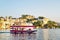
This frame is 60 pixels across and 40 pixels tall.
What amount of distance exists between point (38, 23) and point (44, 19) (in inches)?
202

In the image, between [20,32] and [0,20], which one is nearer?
[20,32]

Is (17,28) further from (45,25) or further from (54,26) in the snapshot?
(54,26)

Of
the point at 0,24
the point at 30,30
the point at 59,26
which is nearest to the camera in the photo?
the point at 30,30

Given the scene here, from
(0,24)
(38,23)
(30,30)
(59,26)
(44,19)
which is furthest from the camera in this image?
(59,26)

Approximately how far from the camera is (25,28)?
98.1 ft

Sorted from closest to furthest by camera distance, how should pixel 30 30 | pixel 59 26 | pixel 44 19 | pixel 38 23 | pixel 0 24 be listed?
pixel 30 30, pixel 0 24, pixel 38 23, pixel 44 19, pixel 59 26

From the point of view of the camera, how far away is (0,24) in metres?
51.5

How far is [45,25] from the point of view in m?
62.6

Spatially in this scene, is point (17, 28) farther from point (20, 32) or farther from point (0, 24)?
point (0, 24)

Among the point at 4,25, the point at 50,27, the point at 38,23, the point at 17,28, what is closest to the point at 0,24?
the point at 4,25

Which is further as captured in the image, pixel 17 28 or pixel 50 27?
pixel 50 27

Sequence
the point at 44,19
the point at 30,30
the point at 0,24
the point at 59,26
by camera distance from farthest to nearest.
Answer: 1. the point at 59,26
2. the point at 44,19
3. the point at 0,24
4. the point at 30,30

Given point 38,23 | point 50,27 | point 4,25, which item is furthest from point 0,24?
point 50,27

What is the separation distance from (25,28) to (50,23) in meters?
35.5
